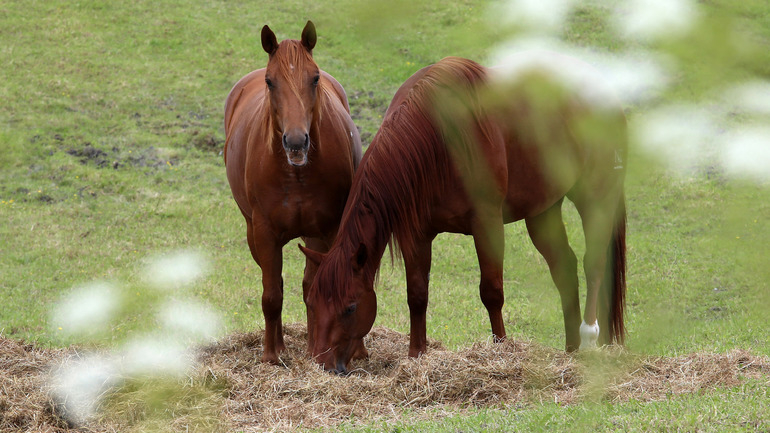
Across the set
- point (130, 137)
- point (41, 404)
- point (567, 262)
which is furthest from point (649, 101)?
point (130, 137)

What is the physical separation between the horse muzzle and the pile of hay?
51.2 inches

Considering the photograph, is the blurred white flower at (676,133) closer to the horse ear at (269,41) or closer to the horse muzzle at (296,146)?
the horse muzzle at (296,146)

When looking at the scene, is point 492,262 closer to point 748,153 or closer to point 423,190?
point 423,190

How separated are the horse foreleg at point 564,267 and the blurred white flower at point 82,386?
9.13 feet

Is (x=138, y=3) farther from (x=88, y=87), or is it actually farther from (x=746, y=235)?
(x=746, y=235)

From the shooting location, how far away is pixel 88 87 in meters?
15.2

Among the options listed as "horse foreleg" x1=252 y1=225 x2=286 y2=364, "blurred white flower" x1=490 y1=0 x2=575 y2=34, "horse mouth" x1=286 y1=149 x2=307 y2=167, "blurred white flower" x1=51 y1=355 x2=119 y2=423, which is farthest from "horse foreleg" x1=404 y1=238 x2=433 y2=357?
"blurred white flower" x1=490 y1=0 x2=575 y2=34

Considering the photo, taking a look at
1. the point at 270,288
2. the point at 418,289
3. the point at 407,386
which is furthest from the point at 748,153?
the point at 270,288

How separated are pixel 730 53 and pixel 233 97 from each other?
6.08 m

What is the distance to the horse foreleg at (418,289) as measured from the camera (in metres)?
5.01

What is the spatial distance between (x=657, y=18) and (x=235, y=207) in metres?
11.2

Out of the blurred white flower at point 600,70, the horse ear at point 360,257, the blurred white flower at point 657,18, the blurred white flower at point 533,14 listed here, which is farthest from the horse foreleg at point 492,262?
the blurred white flower at point 657,18

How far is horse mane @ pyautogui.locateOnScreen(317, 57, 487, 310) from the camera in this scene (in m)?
4.46

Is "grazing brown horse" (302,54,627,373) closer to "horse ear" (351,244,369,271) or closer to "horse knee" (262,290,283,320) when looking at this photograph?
"horse ear" (351,244,369,271)
